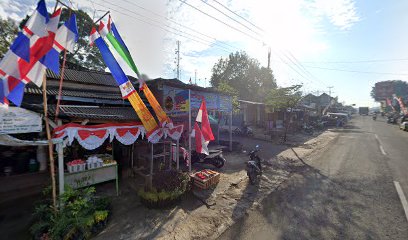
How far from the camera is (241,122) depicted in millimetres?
25391

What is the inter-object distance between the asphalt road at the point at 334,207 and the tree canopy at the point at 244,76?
1247 inches

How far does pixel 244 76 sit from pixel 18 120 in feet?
142

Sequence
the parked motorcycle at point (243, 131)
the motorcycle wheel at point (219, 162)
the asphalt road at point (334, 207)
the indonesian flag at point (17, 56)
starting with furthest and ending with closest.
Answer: the parked motorcycle at point (243, 131)
the motorcycle wheel at point (219, 162)
the asphalt road at point (334, 207)
the indonesian flag at point (17, 56)

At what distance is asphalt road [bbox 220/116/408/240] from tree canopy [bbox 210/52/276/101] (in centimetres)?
3167

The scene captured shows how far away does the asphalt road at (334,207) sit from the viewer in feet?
16.3

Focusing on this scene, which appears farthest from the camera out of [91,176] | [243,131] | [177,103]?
[243,131]

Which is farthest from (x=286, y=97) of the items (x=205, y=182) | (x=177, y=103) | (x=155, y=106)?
(x=155, y=106)

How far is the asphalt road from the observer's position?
16.3 ft

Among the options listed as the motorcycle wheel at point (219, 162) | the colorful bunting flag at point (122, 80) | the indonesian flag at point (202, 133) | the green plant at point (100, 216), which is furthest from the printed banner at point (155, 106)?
the motorcycle wheel at point (219, 162)

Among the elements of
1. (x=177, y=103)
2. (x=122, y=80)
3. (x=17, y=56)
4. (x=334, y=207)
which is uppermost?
(x=17, y=56)

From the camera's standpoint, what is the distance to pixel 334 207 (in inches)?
243

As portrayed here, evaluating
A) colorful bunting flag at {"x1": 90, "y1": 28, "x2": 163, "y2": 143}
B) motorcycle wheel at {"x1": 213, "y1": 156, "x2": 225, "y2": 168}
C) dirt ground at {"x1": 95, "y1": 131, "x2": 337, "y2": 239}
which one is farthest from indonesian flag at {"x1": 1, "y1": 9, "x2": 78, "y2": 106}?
motorcycle wheel at {"x1": 213, "y1": 156, "x2": 225, "y2": 168}

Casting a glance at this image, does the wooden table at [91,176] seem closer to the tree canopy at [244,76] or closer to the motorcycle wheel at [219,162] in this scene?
the motorcycle wheel at [219,162]

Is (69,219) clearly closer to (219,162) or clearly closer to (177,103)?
(177,103)
